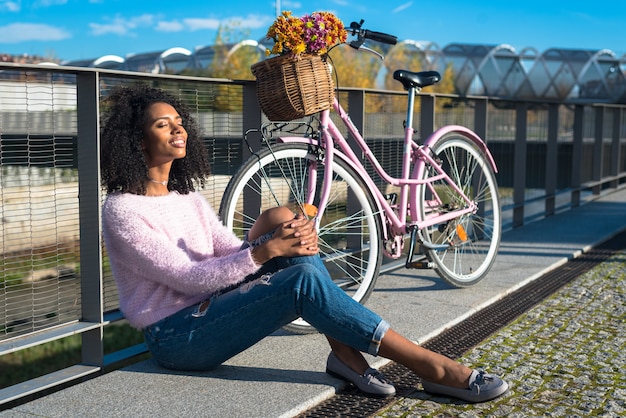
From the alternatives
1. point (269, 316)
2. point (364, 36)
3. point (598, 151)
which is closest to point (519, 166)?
point (598, 151)

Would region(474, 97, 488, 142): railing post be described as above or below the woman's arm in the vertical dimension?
above

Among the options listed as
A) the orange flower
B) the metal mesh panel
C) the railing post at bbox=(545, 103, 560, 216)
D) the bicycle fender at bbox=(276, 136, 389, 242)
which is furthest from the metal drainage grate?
the railing post at bbox=(545, 103, 560, 216)

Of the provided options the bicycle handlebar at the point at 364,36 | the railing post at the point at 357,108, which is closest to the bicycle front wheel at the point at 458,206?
the railing post at the point at 357,108

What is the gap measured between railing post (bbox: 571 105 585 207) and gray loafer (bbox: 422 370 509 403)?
7441mm

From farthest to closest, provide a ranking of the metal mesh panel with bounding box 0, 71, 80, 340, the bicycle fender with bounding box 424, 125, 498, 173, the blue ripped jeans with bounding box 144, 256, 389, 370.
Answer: the bicycle fender with bounding box 424, 125, 498, 173 → the metal mesh panel with bounding box 0, 71, 80, 340 → the blue ripped jeans with bounding box 144, 256, 389, 370

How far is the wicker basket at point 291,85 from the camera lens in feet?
12.4

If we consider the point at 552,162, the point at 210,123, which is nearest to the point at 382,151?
the point at 210,123

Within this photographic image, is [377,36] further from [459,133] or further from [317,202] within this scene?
[459,133]

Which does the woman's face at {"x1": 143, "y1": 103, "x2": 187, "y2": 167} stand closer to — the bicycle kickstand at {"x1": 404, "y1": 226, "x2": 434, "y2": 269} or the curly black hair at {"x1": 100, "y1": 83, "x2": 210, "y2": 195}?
the curly black hair at {"x1": 100, "y1": 83, "x2": 210, "y2": 195}

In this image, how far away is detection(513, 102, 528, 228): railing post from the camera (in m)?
8.44

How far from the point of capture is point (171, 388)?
3297 mm

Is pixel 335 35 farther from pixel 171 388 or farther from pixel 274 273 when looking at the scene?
pixel 171 388

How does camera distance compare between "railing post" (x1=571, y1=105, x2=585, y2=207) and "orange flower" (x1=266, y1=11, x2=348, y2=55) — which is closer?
"orange flower" (x1=266, y1=11, x2=348, y2=55)

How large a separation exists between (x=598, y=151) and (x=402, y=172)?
Answer: 723cm
